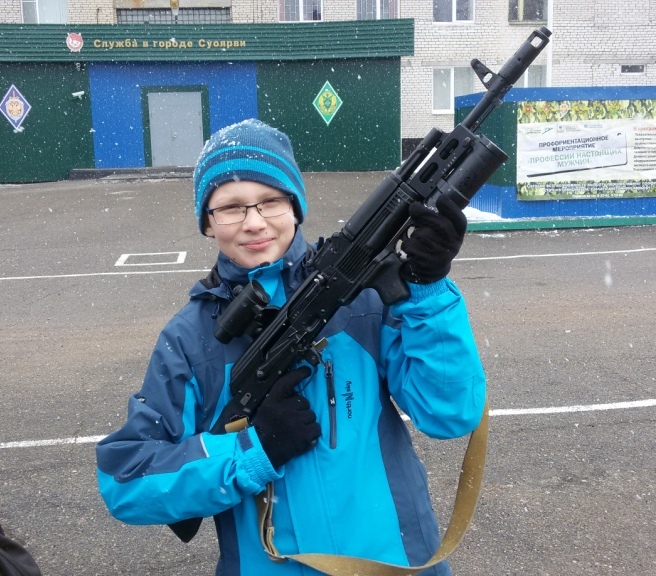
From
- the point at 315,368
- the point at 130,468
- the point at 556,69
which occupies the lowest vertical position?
the point at 130,468

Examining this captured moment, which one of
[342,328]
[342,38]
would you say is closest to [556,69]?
[342,38]

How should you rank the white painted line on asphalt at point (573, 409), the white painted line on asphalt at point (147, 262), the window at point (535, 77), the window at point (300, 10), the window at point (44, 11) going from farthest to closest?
the window at point (535, 77)
the window at point (300, 10)
the window at point (44, 11)
the white painted line on asphalt at point (147, 262)
the white painted line on asphalt at point (573, 409)

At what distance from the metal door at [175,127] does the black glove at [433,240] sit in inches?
901

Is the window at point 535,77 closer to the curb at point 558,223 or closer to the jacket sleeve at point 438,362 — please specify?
the curb at point 558,223

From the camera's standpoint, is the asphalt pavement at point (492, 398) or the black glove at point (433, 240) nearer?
the black glove at point (433, 240)

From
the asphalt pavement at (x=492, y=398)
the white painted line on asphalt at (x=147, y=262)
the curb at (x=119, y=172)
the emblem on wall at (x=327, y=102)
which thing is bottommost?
the white painted line on asphalt at (x=147, y=262)

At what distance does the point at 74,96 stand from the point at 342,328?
936 inches

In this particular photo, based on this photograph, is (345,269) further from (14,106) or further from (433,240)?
(14,106)

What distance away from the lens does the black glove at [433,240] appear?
176cm

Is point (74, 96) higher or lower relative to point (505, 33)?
lower

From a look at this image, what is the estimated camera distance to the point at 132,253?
11539 millimetres

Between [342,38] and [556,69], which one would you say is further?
[556,69]

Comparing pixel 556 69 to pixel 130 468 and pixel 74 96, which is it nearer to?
pixel 74 96

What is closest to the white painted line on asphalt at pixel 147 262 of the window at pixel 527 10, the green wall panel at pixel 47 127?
the green wall panel at pixel 47 127
